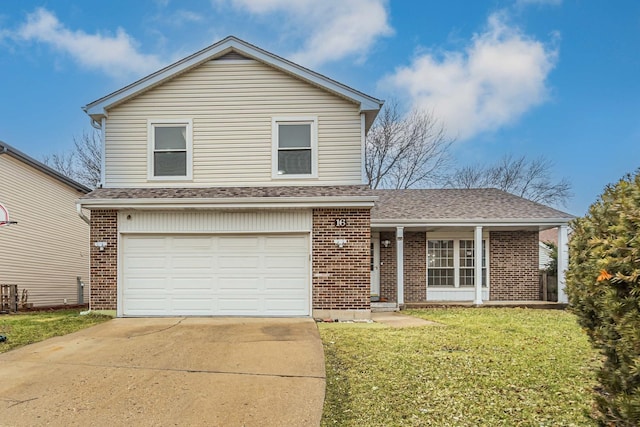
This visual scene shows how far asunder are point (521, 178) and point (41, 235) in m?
28.6

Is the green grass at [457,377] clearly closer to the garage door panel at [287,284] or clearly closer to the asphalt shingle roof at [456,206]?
the garage door panel at [287,284]

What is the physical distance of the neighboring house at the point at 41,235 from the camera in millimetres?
14562

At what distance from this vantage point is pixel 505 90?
21844 mm

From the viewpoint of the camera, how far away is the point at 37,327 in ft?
30.4

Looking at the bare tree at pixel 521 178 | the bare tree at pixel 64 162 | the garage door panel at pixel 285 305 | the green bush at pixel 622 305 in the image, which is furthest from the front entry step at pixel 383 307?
the bare tree at pixel 64 162

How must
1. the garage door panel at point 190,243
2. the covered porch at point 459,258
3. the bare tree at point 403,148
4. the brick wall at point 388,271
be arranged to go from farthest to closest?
the bare tree at point 403,148
the brick wall at point 388,271
the covered porch at point 459,258
the garage door panel at point 190,243

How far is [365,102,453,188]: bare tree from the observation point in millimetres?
27188

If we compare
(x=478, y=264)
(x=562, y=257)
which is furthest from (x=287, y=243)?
(x=562, y=257)

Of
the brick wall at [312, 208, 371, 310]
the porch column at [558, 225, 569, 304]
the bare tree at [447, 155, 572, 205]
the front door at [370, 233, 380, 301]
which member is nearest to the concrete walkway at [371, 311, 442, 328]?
the brick wall at [312, 208, 371, 310]

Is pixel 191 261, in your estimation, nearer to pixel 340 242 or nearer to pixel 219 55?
pixel 340 242

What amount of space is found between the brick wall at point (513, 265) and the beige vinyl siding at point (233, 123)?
23.8 feet

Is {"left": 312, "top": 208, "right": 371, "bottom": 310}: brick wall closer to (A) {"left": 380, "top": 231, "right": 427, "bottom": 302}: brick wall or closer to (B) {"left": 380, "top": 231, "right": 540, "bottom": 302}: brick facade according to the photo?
(A) {"left": 380, "top": 231, "right": 427, "bottom": 302}: brick wall

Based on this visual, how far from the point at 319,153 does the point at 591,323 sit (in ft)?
24.8

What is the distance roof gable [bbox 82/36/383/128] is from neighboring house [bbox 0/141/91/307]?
5.46 meters
